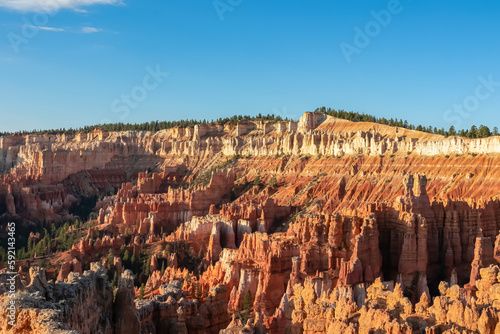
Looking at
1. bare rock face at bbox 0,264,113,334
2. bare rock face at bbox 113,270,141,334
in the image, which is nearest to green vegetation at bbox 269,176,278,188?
bare rock face at bbox 113,270,141,334

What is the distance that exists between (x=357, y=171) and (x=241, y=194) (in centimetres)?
1671

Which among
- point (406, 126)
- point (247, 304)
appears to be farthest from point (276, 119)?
point (247, 304)

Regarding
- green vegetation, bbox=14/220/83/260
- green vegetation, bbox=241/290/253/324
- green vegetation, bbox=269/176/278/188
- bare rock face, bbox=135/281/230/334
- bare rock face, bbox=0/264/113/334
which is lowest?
green vegetation, bbox=14/220/83/260

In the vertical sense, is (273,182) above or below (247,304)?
above

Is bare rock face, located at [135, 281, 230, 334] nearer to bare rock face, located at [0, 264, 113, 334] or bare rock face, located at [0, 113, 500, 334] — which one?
bare rock face, located at [0, 113, 500, 334]

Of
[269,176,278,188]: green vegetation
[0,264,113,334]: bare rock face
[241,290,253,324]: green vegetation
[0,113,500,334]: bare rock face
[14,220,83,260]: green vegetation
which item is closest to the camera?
[0,264,113,334]: bare rock face

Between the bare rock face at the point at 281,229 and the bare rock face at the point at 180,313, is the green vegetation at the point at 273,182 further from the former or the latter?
the bare rock face at the point at 180,313

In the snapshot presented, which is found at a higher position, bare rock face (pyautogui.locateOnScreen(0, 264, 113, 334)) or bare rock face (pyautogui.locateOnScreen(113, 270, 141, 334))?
bare rock face (pyautogui.locateOnScreen(0, 264, 113, 334))

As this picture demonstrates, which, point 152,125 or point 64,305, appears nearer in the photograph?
point 64,305

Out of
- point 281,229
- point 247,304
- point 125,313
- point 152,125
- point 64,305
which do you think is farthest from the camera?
point 152,125

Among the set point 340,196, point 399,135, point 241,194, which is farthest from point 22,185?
point 399,135

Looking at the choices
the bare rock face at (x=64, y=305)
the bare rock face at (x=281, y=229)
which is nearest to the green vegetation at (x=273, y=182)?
the bare rock face at (x=281, y=229)

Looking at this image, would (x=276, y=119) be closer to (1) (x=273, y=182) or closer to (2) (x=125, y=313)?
(1) (x=273, y=182)

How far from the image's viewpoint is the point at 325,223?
37.0 metres
